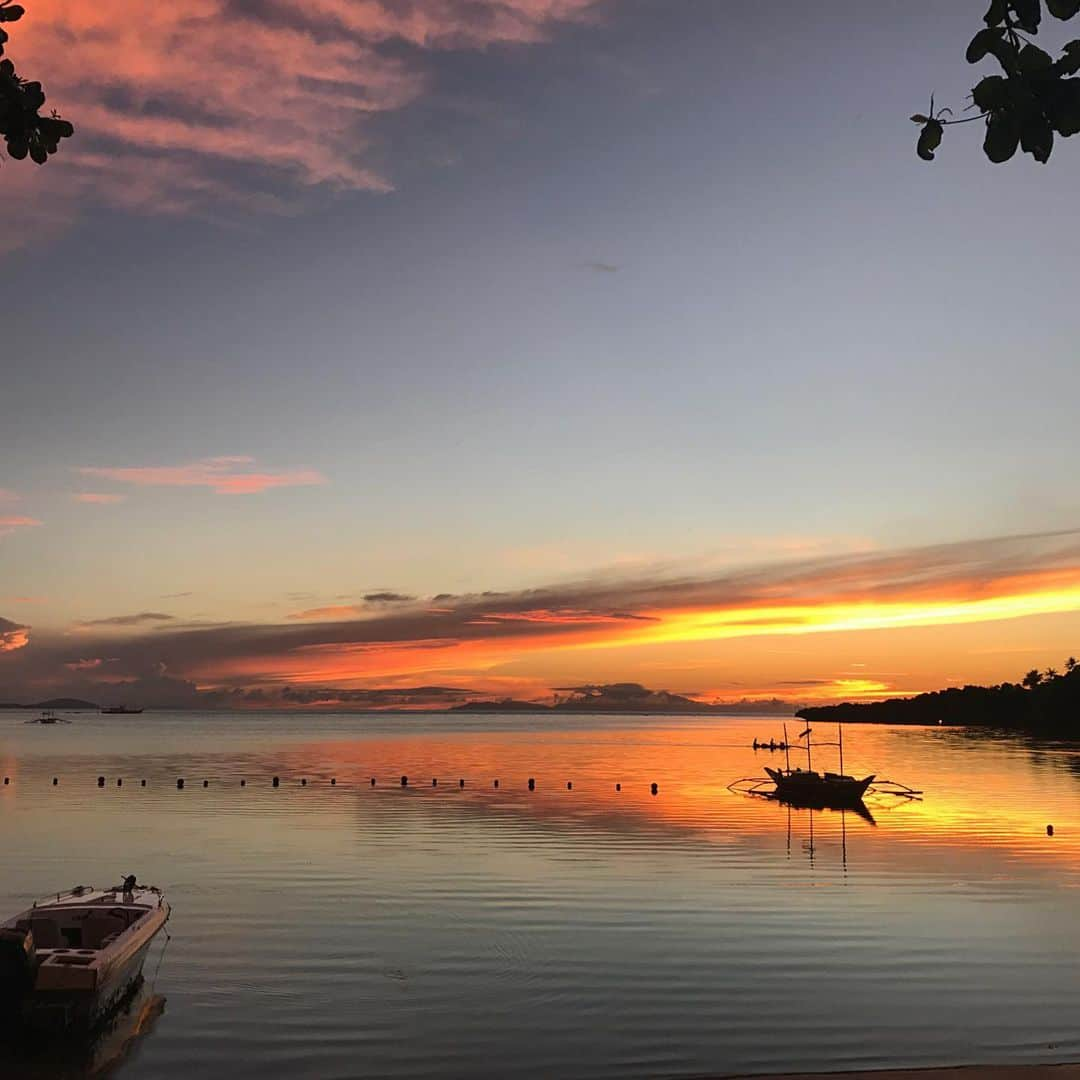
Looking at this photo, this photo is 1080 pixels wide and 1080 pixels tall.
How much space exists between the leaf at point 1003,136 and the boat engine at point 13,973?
21.8 meters

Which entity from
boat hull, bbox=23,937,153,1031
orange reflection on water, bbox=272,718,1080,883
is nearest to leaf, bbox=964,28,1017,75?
boat hull, bbox=23,937,153,1031

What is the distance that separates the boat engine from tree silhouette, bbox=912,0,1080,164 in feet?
71.5

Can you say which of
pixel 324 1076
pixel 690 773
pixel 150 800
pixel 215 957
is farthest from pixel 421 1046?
pixel 690 773

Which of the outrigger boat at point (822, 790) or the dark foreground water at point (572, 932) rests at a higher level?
the dark foreground water at point (572, 932)

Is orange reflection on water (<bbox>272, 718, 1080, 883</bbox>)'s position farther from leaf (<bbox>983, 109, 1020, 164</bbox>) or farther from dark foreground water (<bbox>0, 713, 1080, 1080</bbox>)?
leaf (<bbox>983, 109, 1020, 164</bbox>)

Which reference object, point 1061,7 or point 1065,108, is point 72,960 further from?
point 1061,7

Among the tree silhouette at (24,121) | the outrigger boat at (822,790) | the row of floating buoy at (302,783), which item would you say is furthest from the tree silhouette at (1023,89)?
the row of floating buoy at (302,783)

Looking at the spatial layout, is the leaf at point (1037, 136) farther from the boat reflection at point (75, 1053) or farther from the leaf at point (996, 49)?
the boat reflection at point (75, 1053)

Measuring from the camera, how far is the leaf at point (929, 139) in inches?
220

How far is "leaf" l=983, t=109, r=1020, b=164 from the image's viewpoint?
218 inches

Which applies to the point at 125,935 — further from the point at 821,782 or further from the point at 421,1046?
the point at 821,782

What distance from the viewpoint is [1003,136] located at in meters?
5.53

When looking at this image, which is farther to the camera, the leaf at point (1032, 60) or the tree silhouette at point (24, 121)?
the tree silhouette at point (24, 121)

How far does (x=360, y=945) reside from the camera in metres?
30.0
